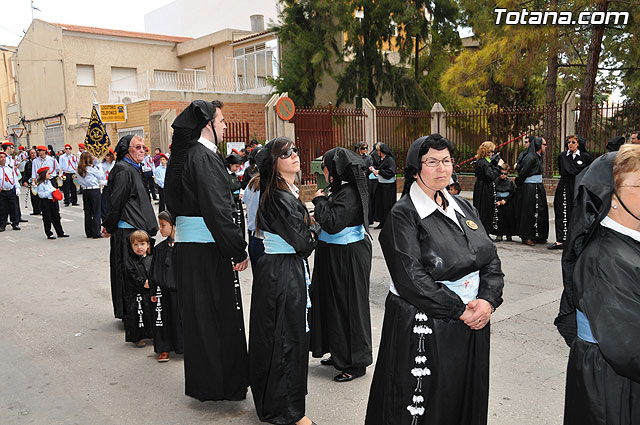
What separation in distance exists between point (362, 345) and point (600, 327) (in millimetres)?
2642

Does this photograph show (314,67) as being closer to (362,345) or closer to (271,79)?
(271,79)

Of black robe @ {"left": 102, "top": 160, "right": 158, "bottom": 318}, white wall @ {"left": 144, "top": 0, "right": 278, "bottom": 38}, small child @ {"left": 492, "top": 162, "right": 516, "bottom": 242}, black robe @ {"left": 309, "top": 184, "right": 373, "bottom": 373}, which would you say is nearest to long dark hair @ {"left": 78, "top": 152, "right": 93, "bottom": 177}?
black robe @ {"left": 102, "top": 160, "right": 158, "bottom": 318}

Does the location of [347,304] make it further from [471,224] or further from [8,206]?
[8,206]

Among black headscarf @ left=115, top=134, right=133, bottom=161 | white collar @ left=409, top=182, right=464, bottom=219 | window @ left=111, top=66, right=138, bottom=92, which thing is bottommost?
white collar @ left=409, top=182, right=464, bottom=219

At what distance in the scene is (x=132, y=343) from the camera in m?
→ 5.75

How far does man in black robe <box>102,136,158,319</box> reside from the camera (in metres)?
5.78

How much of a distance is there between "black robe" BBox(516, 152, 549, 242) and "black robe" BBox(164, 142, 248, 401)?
7.41m

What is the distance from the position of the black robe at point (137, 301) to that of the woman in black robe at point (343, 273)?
181 cm

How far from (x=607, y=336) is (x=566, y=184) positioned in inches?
324

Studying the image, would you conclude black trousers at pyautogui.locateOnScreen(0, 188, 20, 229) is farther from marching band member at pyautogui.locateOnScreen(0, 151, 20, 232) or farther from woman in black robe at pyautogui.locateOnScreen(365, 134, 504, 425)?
woman in black robe at pyautogui.locateOnScreen(365, 134, 504, 425)

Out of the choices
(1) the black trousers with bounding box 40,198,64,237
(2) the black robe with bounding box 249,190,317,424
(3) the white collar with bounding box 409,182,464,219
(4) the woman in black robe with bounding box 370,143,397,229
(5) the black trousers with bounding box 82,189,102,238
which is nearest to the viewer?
(3) the white collar with bounding box 409,182,464,219

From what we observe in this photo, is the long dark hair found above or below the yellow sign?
below

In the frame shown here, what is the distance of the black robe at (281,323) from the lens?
12.3 ft

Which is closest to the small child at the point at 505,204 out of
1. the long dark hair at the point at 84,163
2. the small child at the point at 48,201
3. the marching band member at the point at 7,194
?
the long dark hair at the point at 84,163
